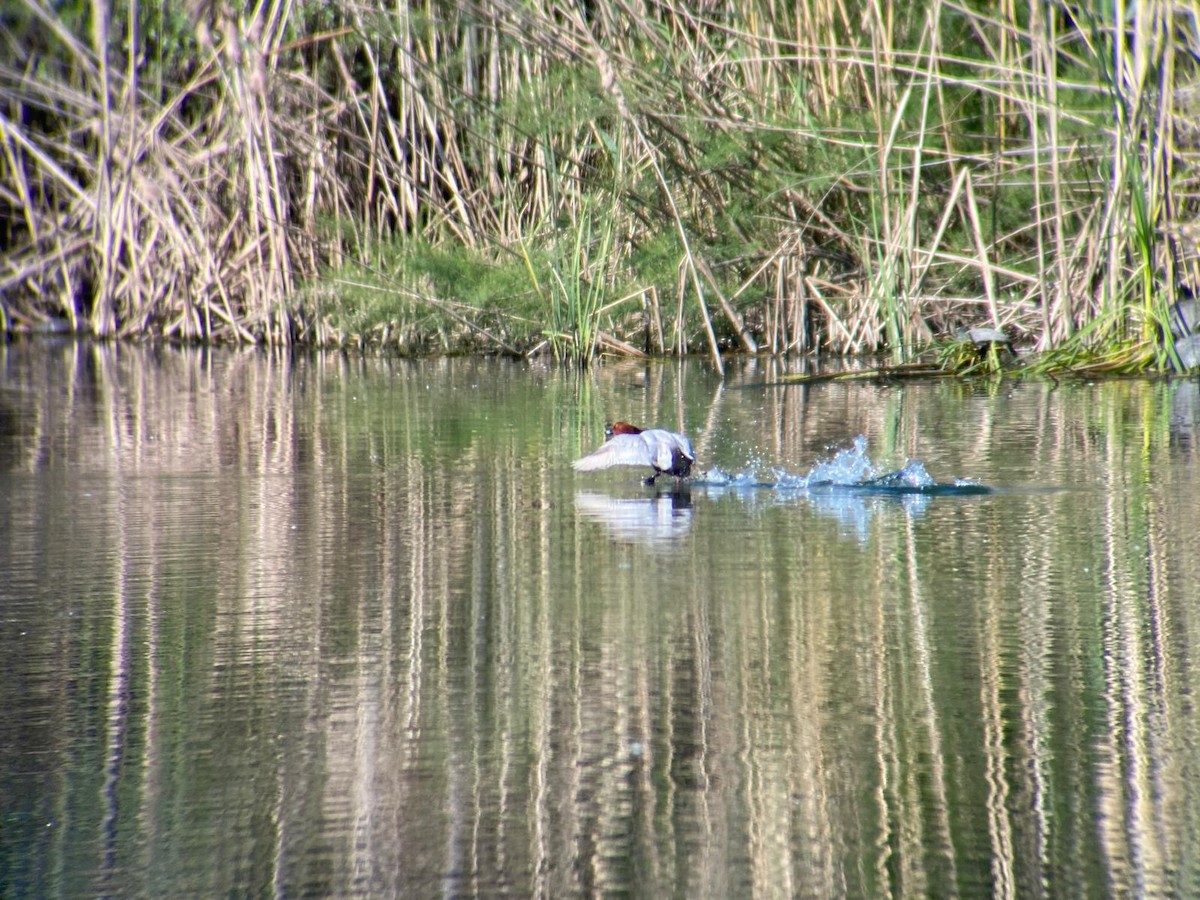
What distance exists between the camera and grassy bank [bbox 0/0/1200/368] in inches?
377

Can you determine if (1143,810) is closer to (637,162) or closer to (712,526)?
(712,526)

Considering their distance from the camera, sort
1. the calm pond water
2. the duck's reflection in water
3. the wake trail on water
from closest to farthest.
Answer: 1. the calm pond water
2. the duck's reflection in water
3. the wake trail on water

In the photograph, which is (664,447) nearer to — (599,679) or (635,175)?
(599,679)

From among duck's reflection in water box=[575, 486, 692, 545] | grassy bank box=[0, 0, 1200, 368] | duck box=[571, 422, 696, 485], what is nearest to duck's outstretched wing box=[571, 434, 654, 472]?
duck box=[571, 422, 696, 485]

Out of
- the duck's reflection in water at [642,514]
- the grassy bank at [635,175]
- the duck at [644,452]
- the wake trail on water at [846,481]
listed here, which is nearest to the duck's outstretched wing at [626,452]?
the duck at [644,452]

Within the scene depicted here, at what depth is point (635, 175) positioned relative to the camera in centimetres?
1128

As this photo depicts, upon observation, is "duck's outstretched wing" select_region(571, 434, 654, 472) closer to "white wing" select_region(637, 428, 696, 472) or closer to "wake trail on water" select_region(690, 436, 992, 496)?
"white wing" select_region(637, 428, 696, 472)

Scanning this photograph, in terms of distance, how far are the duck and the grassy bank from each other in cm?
419

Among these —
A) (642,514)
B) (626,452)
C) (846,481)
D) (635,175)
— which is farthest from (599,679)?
(635,175)

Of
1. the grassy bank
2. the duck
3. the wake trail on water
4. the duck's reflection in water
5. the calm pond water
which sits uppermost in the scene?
the grassy bank

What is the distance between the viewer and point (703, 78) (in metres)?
10.8

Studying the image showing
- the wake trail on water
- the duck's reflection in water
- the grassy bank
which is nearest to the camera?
the duck's reflection in water

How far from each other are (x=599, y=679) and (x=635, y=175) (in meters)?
8.53

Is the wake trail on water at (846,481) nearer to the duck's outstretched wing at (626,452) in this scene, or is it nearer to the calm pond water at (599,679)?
the calm pond water at (599,679)
